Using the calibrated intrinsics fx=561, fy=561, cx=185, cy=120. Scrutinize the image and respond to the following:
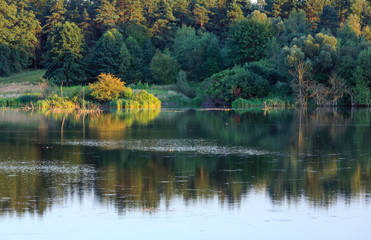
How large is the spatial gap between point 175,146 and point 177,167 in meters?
6.45

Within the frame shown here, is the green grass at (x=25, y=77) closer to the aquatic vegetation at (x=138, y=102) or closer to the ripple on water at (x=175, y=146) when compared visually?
the aquatic vegetation at (x=138, y=102)

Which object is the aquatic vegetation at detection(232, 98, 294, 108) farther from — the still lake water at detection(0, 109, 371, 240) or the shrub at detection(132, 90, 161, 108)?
the still lake water at detection(0, 109, 371, 240)

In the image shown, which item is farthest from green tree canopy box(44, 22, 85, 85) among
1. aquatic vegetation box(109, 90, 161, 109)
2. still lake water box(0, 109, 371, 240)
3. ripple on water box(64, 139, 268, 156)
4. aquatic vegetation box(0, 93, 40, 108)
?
ripple on water box(64, 139, 268, 156)

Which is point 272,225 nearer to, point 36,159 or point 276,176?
point 276,176

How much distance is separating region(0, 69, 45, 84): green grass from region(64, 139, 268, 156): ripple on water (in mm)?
70554

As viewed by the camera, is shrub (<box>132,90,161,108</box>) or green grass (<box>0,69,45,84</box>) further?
green grass (<box>0,69,45,84</box>)

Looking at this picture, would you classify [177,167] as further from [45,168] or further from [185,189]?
[45,168]

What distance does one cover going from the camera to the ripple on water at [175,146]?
77.4 ft

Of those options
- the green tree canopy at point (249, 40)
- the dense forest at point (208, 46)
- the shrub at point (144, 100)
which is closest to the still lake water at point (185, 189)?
the shrub at point (144, 100)

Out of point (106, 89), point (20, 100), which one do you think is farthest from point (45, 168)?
point (20, 100)

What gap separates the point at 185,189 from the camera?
1522 centimetres

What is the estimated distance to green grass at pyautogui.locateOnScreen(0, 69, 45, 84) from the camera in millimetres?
97150

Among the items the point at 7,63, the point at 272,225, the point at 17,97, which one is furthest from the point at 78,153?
the point at 7,63

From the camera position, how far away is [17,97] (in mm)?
73125
